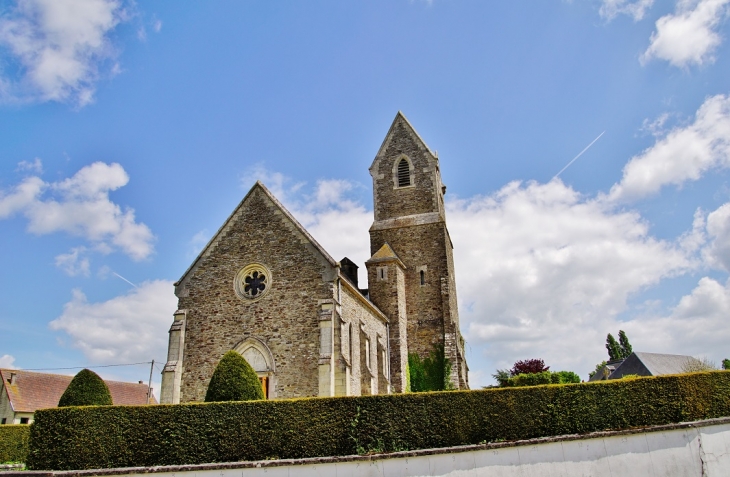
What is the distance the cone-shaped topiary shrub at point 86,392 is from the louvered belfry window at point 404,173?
20.3 m

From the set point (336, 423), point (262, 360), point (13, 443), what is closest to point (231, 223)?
point (262, 360)

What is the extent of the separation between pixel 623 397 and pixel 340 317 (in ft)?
30.7

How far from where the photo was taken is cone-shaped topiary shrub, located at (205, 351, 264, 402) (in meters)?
14.9

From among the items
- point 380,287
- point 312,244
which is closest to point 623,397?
point 312,244

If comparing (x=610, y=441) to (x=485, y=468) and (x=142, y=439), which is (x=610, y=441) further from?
(x=142, y=439)

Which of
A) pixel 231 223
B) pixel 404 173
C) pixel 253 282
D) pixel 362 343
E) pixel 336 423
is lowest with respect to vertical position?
pixel 336 423

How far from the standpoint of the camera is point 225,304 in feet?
67.4

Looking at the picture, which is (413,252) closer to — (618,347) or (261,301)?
(261,301)

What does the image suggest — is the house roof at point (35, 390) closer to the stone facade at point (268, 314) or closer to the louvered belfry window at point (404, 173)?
the stone facade at point (268, 314)

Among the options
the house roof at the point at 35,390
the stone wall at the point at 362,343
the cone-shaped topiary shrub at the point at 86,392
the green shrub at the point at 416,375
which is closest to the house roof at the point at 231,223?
the stone wall at the point at 362,343

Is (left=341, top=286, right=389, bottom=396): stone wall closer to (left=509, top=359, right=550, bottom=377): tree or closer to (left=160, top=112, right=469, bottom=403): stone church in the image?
(left=160, top=112, right=469, bottom=403): stone church

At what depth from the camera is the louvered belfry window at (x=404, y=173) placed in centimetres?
3228

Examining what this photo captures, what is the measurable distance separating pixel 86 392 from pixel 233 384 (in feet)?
16.2

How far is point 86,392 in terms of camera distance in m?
16.2
